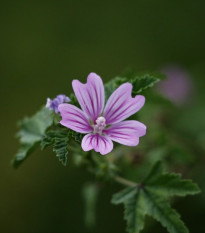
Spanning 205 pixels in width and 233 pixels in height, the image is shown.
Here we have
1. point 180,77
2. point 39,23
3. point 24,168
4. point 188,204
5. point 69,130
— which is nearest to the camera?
point 69,130

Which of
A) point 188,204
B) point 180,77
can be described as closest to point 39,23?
point 180,77

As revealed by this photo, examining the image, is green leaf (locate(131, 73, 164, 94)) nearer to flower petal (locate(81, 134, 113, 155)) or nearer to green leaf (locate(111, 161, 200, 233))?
flower petal (locate(81, 134, 113, 155))

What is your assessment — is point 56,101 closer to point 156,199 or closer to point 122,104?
point 122,104

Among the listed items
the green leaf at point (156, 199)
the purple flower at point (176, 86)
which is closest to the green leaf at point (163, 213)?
the green leaf at point (156, 199)

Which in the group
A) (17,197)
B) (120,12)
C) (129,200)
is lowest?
(129,200)

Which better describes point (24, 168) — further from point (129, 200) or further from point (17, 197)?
point (129, 200)

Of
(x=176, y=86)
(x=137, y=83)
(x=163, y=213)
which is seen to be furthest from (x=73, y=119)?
(x=176, y=86)
